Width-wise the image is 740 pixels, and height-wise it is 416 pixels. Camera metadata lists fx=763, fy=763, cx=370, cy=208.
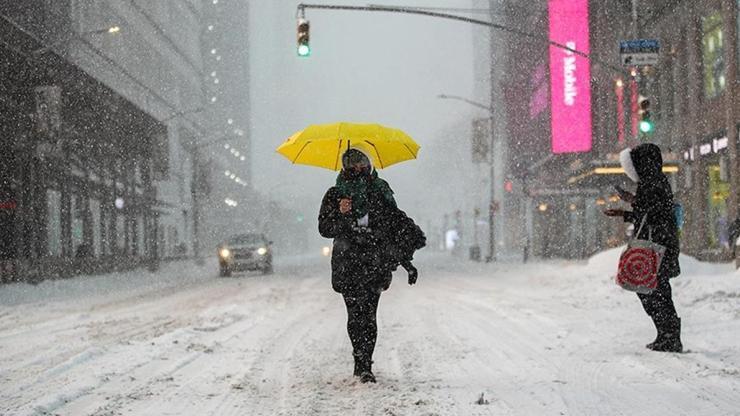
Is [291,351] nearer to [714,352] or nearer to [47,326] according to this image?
[714,352]

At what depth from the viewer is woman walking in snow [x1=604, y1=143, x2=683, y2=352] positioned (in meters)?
6.91

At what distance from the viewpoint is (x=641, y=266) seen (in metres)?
6.82

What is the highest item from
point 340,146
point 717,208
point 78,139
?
point 78,139

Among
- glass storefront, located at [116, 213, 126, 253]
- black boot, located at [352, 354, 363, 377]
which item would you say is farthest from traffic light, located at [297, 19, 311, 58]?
glass storefront, located at [116, 213, 126, 253]

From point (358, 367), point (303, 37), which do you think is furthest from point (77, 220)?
point (358, 367)

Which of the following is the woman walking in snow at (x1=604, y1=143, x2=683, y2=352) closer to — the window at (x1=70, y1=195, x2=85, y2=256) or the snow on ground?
the snow on ground

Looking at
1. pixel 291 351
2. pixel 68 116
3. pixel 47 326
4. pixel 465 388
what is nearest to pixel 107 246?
pixel 68 116

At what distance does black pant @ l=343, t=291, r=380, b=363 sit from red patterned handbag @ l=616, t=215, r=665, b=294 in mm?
2466

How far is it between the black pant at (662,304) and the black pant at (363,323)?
8.92 ft

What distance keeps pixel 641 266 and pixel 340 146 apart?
2926 millimetres

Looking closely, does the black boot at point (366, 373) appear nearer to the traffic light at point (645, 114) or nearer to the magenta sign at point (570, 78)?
the traffic light at point (645, 114)

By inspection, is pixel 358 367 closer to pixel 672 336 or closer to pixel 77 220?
pixel 672 336

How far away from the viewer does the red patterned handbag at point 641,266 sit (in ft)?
22.2

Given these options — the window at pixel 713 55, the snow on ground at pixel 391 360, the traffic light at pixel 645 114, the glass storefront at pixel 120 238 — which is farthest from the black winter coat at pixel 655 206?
the glass storefront at pixel 120 238
